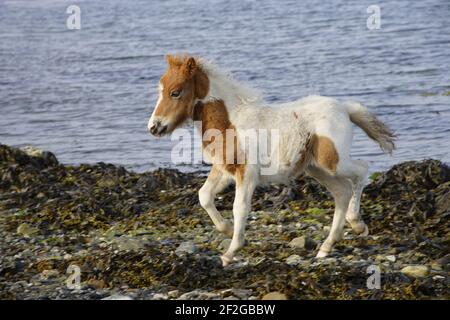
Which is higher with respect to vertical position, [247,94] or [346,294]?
[247,94]

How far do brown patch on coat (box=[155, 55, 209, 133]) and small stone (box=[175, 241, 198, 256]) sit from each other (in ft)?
4.37

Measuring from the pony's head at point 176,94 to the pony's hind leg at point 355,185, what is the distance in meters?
1.61

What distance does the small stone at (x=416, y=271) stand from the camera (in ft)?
27.4

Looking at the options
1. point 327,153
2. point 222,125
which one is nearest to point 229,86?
point 222,125

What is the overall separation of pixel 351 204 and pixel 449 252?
107 cm

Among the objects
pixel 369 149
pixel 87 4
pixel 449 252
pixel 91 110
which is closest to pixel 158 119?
pixel 449 252

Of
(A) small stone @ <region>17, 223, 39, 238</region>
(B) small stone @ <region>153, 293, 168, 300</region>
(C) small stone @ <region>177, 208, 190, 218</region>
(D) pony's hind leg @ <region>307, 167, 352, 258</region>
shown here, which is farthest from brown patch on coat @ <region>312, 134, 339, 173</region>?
(A) small stone @ <region>17, 223, 39, 238</region>

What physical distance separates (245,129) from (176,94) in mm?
752

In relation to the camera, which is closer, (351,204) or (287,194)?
(351,204)

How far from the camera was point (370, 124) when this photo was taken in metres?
9.30

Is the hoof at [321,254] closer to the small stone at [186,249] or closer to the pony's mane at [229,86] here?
the small stone at [186,249]

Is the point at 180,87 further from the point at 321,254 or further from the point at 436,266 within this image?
Result: the point at 436,266

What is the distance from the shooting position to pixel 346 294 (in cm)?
795
